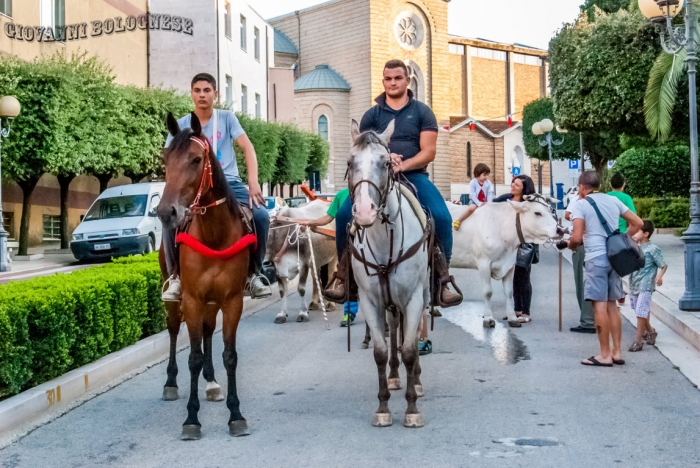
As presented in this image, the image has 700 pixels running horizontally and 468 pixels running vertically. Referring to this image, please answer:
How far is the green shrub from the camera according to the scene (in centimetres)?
3559

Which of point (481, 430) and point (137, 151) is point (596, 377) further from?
point (137, 151)

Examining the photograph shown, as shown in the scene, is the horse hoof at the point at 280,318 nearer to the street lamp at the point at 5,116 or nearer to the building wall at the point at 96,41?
the street lamp at the point at 5,116

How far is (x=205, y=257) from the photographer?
6.57m

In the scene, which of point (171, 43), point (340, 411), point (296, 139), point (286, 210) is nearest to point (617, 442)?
point (340, 411)

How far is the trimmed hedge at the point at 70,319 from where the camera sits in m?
6.96

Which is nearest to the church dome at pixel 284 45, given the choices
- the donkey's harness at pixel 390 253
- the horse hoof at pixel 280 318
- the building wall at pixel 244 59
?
the building wall at pixel 244 59

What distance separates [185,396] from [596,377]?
12.7ft

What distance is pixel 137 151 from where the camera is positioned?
31641 millimetres

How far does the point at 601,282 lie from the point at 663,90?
13.5 meters

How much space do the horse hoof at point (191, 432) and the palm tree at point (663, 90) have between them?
17.6m

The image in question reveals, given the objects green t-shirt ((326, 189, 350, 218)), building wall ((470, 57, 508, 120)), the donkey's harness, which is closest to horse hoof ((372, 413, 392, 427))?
the donkey's harness

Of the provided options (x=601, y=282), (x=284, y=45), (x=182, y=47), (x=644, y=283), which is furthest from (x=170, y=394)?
(x=284, y=45)

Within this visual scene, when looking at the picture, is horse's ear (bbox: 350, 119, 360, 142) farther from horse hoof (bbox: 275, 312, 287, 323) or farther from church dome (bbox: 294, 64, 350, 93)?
church dome (bbox: 294, 64, 350, 93)

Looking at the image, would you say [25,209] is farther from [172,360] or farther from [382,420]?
[382,420]
